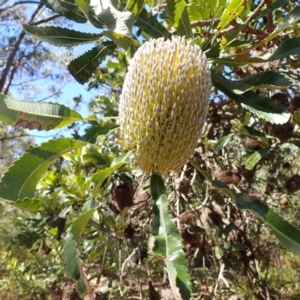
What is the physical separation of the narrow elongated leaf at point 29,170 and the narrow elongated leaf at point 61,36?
0.45m

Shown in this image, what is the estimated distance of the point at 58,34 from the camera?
1.39 meters

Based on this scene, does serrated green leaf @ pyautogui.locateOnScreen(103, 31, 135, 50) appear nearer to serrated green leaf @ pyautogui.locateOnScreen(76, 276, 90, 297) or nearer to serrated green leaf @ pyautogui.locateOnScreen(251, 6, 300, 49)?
serrated green leaf @ pyautogui.locateOnScreen(251, 6, 300, 49)

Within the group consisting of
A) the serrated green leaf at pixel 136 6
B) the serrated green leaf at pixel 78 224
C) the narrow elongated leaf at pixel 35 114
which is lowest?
the serrated green leaf at pixel 78 224

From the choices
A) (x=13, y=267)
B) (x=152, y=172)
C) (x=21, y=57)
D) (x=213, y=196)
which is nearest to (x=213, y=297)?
(x=213, y=196)

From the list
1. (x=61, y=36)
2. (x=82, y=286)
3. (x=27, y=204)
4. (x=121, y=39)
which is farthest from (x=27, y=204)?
(x=61, y=36)

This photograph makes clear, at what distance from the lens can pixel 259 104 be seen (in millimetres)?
1277

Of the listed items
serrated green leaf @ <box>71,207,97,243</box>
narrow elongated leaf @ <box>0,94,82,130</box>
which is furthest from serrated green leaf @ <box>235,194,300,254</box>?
narrow elongated leaf @ <box>0,94,82,130</box>

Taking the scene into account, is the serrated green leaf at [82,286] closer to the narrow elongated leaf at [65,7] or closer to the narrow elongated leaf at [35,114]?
the narrow elongated leaf at [35,114]

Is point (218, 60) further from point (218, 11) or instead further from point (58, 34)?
point (58, 34)

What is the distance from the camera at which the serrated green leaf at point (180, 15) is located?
125 centimetres

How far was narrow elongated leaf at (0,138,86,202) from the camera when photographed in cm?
99

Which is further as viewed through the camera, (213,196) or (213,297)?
(213,196)

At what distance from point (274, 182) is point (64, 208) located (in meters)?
1.48

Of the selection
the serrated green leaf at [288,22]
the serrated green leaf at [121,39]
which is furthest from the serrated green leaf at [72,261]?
the serrated green leaf at [288,22]
